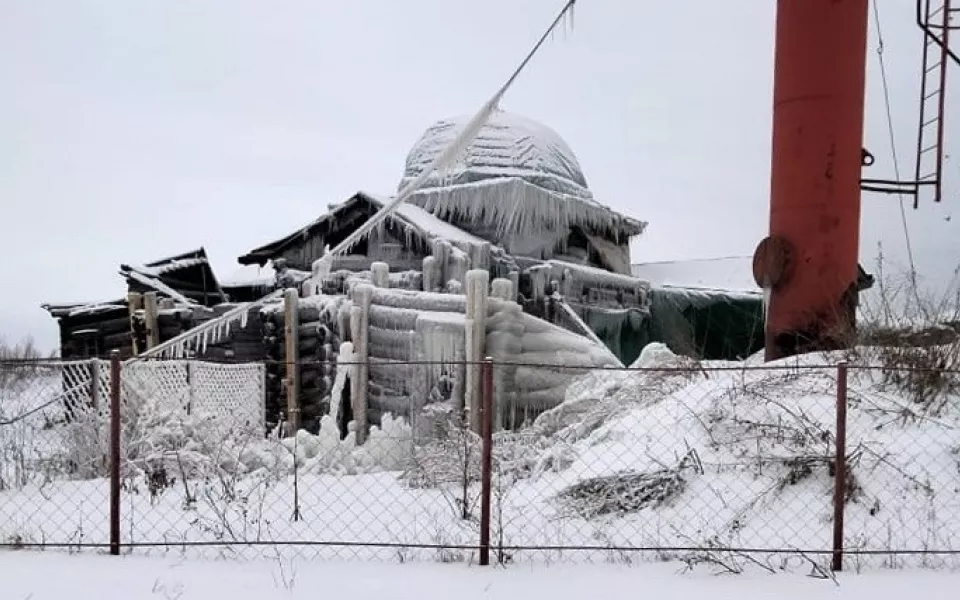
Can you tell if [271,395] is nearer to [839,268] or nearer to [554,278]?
[554,278]

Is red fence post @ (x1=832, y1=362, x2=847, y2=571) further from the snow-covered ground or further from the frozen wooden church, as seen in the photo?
the frozen wooden church

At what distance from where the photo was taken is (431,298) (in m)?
11.1

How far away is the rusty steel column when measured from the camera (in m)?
8.15

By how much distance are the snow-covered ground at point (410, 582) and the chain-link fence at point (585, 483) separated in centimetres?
16

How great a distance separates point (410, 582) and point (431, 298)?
701 cm

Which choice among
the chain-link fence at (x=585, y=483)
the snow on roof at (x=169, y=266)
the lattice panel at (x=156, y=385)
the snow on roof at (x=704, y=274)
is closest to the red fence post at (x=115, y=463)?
the chain-link fence at (x=585, y=483)

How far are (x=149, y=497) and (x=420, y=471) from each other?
2.46 m

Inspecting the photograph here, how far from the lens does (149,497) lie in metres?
6.39

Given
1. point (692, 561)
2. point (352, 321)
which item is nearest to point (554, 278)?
point (352, 321)

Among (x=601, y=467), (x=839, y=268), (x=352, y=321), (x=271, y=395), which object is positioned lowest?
(x=271, y=395)

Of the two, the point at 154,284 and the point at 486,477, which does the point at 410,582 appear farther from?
the point at 154,284

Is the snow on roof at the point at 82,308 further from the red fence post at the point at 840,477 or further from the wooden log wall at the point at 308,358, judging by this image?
the red fence post at the point at 840,477

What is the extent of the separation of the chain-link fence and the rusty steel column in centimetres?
155

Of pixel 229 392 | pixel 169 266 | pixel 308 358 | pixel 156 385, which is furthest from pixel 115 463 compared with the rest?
pixel 169 266
